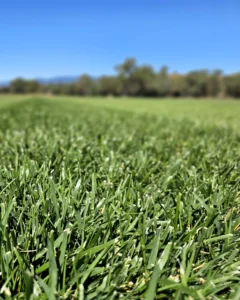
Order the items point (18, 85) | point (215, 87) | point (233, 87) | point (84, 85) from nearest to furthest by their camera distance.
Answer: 1. point (233, 87)
2. point (215, 87)
3. point (84, 85)
4. point (18, 85)

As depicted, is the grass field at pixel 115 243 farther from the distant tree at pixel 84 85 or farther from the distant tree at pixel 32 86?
the distant tree at pixel 32 86

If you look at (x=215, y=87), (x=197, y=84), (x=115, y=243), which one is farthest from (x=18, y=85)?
(x=115, y=243)

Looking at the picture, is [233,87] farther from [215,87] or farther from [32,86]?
[32,86]

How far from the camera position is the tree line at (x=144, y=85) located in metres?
104

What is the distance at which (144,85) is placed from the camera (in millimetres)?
110688

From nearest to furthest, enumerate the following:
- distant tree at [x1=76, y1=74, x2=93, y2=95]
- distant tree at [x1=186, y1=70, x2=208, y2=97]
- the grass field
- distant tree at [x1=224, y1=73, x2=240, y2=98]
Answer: the grass field → distant tree at [x1=224, y1=73, x2=240, y2=98] → distant tree at [x1=186, y1=70, x2=208, y2=97] → distant tree at [x1=76, y1=74, x2=93, y2=95]

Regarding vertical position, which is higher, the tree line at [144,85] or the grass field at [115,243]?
the tree line at [144,85]

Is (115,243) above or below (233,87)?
below

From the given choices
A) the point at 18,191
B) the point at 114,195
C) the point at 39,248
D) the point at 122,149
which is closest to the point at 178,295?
the point at 39,248

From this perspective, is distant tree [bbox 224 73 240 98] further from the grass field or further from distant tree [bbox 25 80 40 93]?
the grass field

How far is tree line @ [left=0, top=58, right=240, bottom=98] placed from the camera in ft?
342

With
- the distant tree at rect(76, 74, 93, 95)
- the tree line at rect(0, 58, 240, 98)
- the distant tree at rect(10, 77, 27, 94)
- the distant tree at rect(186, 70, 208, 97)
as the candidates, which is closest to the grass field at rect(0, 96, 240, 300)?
the tree line at rect(0, 58, 240, 98)

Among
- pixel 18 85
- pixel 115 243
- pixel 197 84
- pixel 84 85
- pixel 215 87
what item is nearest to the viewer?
pixel 115 243

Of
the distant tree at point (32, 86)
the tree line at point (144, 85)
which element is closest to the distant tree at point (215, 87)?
the tree line at point (144, 85)
